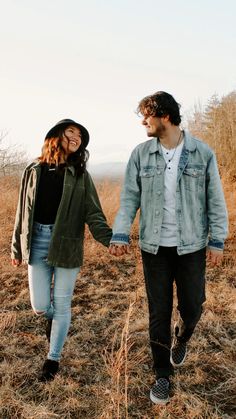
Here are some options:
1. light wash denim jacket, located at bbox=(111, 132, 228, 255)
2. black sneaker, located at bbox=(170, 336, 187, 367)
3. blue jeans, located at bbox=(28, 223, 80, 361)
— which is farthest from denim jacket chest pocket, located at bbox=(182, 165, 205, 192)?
black sneaker, located at bbox=(170, 336, 187, 367)

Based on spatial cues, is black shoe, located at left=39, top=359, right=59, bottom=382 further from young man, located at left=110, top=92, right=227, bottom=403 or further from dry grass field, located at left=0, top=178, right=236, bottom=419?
young man, located at left=110, top=92, right=227, bottom=403

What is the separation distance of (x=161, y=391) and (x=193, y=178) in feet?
4.70

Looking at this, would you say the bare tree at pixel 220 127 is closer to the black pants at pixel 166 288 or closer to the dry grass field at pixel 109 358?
the dry grass field at pixel 109 358

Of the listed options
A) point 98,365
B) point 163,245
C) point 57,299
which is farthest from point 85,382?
point 163,245

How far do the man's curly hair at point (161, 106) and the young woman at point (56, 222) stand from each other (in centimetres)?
60

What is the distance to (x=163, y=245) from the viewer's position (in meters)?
2.32

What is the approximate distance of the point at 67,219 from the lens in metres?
2.54

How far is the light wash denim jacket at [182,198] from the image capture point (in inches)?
Answer: 90.4

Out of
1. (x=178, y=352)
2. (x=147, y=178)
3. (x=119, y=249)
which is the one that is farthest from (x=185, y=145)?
(x=178, y=352)

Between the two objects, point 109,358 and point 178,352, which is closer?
point 178,352

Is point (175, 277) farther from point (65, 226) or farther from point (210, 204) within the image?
point (65, 226)

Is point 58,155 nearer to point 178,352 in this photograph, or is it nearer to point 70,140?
point 70,140

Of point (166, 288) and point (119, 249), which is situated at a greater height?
point (119, 249)

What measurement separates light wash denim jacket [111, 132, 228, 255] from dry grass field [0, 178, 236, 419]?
0.50m
